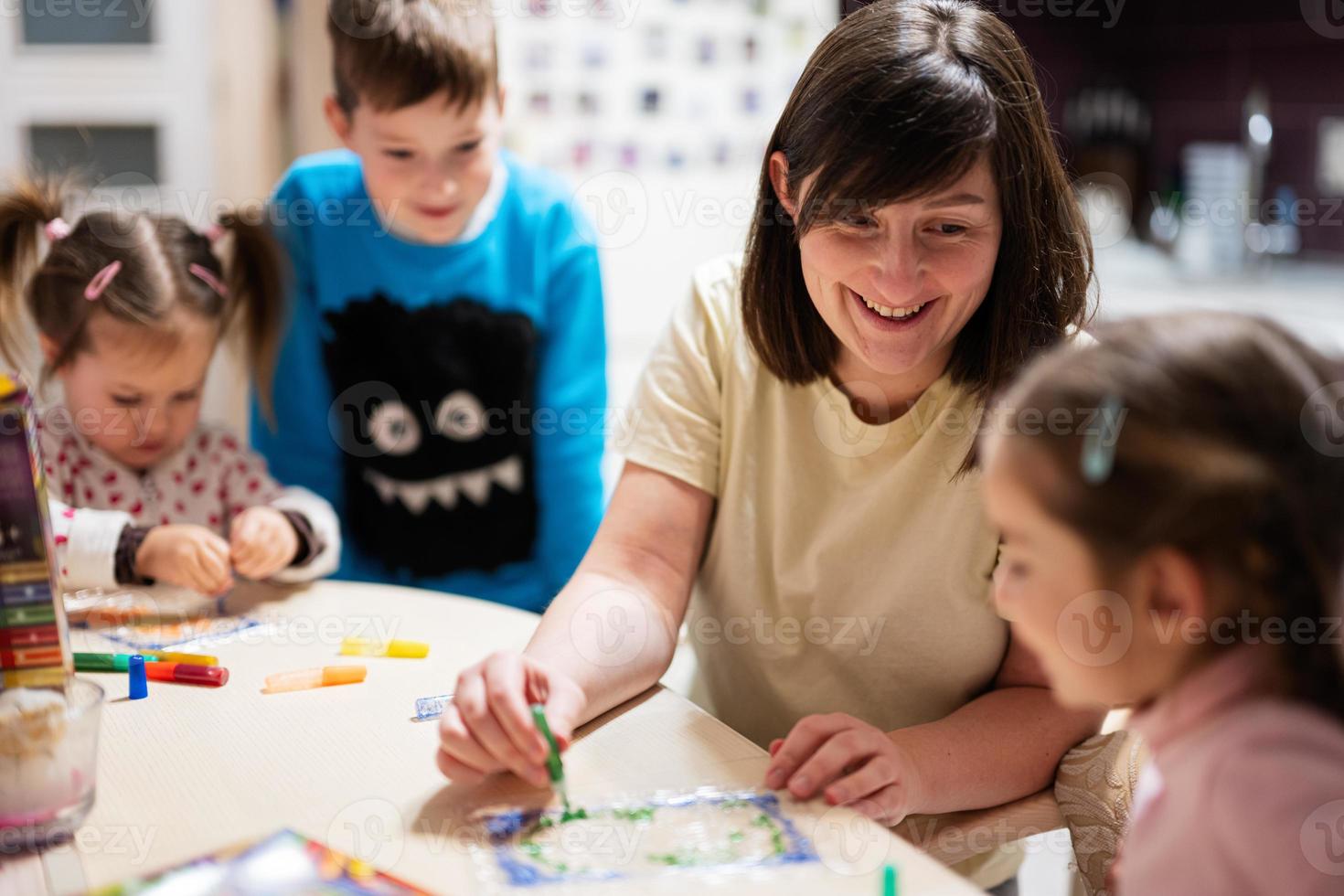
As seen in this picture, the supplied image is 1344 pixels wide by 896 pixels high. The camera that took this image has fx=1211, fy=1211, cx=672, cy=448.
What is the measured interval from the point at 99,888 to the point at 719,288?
0.72m

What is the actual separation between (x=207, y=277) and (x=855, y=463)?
767mm

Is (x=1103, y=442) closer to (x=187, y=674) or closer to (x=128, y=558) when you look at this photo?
(x=187, y=674)

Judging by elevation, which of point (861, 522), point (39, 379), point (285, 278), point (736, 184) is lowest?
point (861, 522)

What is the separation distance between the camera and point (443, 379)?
1.56 meters

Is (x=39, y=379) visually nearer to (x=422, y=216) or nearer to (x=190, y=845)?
(x=422, y=216)

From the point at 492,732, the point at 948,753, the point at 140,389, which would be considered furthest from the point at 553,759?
the point at 140,389

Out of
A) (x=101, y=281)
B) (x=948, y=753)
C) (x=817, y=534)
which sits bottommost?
(x=948, y=753)

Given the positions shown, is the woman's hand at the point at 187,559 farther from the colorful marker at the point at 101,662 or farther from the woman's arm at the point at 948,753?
the woman's arm at the point at 948,753

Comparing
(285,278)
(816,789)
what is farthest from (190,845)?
(285,278)

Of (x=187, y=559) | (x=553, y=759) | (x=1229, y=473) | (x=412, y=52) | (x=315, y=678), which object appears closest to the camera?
(x=1229, y=473)

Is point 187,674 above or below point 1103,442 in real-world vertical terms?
below

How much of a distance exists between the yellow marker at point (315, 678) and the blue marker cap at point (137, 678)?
10 cm

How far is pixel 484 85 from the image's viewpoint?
1.44m

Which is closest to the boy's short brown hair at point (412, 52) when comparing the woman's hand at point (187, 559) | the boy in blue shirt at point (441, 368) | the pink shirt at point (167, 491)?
the boy in blue shirt at point (441, 368)
